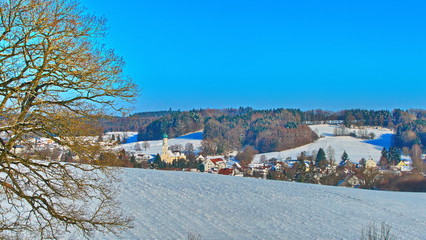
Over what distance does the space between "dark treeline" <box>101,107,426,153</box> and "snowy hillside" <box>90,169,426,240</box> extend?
51639mm

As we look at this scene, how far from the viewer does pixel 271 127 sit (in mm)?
113375

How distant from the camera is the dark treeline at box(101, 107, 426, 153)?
9517cm

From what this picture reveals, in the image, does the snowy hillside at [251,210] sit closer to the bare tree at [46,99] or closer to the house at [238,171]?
the bare tree at [46,99]

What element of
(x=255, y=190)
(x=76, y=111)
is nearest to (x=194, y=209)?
(x=255, y=190)

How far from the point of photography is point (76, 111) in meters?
6.37

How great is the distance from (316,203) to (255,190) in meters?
3.18

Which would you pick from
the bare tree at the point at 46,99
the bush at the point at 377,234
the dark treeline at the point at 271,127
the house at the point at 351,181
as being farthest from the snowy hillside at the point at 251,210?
the dark treeline at the point at 271,127

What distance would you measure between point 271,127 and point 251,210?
100 meters

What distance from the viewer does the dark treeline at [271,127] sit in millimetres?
95169

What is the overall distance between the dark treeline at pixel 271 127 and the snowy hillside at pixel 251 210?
169ft

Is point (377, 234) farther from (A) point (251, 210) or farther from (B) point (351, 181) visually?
(B) point (351, 181)

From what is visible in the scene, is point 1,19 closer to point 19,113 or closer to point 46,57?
point 46,57

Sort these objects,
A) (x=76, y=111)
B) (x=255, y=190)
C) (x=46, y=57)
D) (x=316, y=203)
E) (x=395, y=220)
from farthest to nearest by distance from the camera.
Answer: (x=255, y=190) < (x=316, y=203) < (x=395, y=220) < (x=76, y=111) < (x=46, y=57)

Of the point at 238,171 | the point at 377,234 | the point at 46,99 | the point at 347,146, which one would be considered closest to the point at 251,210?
the point at 377,234
